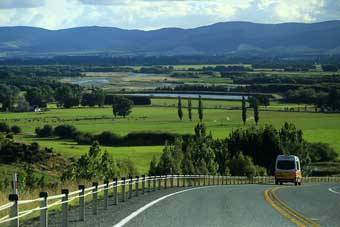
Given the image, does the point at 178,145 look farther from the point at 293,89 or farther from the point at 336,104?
the point at 293,89

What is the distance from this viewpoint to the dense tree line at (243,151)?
7962 cm

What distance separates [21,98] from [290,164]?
153405 millimetres

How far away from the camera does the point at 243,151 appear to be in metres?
95.3

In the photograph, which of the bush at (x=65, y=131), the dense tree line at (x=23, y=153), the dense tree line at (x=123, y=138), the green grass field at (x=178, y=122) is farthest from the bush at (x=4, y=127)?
the dense tree line at (x=23, y=153)

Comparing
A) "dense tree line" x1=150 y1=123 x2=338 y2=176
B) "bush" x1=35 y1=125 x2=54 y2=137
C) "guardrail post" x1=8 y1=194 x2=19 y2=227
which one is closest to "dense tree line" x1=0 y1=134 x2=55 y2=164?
"dense tree line" x1=150 y1=123 x2=338 y2=176

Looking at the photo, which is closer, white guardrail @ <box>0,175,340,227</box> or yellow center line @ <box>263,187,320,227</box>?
white guardrail @ <box>0,175,340,227</box>

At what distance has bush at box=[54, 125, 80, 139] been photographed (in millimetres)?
123688

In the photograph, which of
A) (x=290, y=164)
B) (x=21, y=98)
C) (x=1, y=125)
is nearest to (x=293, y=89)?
(x=21, y=98)

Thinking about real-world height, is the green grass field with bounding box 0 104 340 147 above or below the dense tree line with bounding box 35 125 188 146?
above

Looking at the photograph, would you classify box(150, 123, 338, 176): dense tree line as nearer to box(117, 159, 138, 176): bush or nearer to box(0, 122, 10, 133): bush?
box(117, 159, 138, 176): bush

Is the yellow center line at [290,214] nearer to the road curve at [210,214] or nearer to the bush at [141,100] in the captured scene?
the road curve at [210,214]

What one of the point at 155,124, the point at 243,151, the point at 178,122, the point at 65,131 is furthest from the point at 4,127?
the point at 243,151

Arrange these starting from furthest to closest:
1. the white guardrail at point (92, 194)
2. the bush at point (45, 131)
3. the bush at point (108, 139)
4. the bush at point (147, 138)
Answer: the bush at point (45, 131)
the bush at point (147, 138)
the bush at point (108, 139)
the white guardrail at point (92, 194)

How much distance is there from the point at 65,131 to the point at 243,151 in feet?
132
